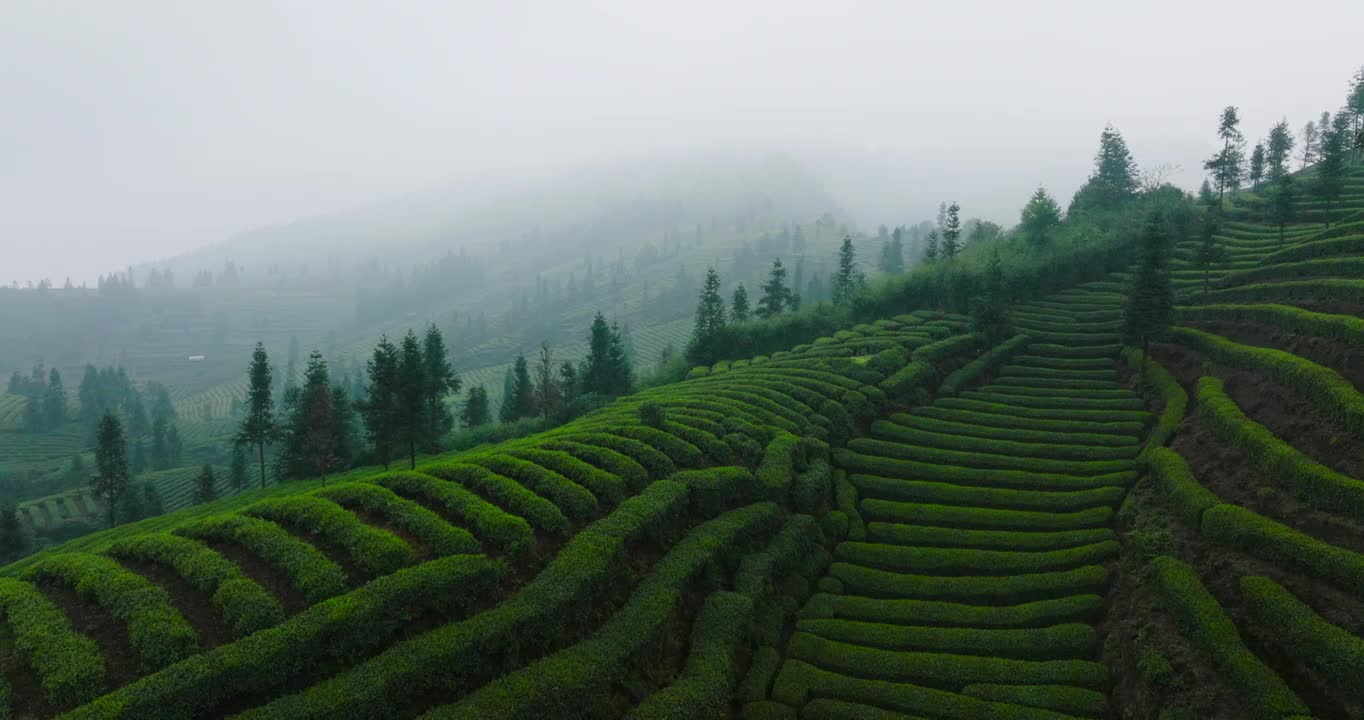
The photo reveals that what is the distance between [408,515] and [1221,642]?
917 inches

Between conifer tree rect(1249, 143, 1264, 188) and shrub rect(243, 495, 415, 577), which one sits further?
conifer tree rect(1249, 143, 1264, 188)

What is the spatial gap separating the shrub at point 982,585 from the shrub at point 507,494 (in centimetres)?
1160

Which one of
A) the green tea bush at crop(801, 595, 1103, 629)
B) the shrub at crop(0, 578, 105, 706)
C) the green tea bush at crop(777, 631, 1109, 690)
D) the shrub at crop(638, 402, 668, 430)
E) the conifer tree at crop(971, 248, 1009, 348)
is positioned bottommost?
the green tea bush at crop(777, 631, 1109, 690)

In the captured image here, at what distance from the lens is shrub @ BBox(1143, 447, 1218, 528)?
2466 cm

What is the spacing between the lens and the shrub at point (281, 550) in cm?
1711

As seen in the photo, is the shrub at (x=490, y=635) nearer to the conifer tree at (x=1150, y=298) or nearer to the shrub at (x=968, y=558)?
the shrub at (x=968, y=558)

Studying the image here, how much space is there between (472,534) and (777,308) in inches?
2486

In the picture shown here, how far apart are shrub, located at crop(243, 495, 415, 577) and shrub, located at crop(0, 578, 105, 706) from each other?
535 cm

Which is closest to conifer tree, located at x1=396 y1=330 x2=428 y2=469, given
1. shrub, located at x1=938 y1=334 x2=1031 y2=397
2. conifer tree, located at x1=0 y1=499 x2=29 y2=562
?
shrub, located at x1=938 y1=334 x2=1031 y2=397

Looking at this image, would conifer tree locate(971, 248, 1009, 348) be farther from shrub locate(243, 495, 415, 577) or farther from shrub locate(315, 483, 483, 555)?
shrub locate(243, 495, 415, 577)

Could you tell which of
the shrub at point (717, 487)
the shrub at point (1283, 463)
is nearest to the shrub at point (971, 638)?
the shrub at point (717, 487)

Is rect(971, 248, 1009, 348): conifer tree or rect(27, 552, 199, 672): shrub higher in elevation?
rect(971, 248, 1009, 348): conifer tree

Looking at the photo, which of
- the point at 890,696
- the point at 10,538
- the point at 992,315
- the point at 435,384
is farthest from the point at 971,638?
the point at 10,538

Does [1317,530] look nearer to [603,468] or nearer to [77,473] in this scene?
[603,468]
